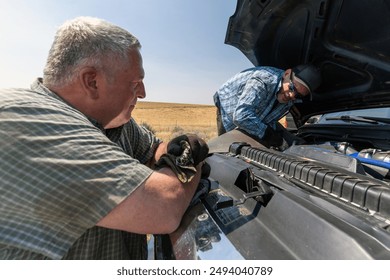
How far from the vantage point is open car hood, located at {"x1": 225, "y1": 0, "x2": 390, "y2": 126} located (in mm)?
1855

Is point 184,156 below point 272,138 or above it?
above

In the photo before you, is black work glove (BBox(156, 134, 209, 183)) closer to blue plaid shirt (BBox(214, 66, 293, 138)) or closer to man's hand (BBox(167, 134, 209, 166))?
man's hand (BBox(167, 134, 209, 166))

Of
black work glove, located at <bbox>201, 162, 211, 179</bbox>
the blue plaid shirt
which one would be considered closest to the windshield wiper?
the blue plaid shirt

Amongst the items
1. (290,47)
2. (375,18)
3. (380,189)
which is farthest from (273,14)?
(380,189)

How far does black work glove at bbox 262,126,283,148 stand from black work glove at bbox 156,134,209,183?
1.31 meters

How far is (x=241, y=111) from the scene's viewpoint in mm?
2900

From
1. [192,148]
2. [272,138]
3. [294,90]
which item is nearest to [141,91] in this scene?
[192,148]

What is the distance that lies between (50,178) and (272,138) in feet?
6.99

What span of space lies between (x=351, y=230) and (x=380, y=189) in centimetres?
27

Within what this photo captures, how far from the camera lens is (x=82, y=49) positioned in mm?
1117

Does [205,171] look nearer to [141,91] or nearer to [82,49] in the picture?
[141,91]

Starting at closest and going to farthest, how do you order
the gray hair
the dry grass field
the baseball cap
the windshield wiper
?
the gray hair, the windshield wiper, the baseball cap, the dry grass field

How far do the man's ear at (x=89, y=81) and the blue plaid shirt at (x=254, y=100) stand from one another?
5.97 feet

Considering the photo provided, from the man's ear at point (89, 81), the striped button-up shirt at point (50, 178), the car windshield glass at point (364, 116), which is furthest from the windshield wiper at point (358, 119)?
the man's ear at point (89, 81)
